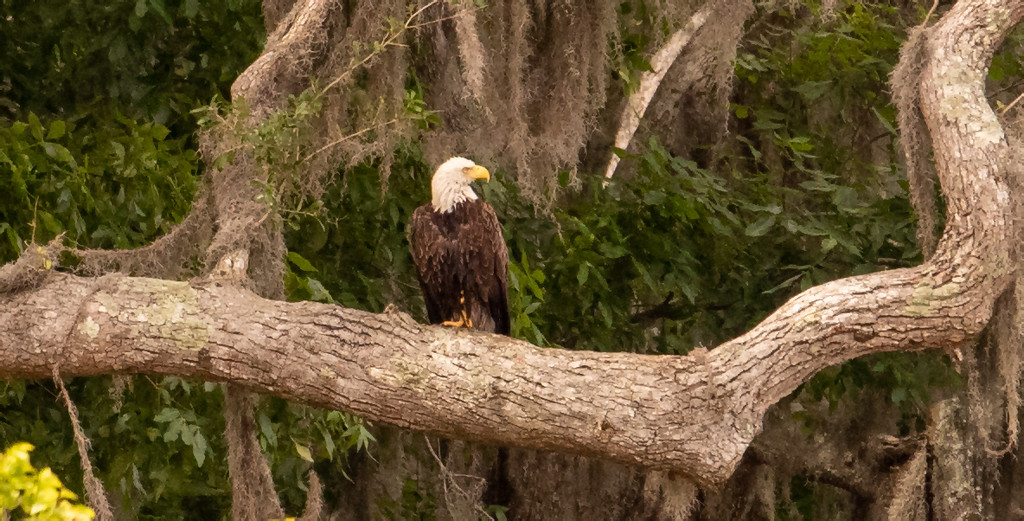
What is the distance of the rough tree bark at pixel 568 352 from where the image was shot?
3486mm

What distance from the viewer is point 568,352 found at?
11.8 ft

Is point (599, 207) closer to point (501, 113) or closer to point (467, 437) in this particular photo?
point (501, 113)

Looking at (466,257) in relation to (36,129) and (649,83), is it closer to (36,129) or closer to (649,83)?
(36,129)

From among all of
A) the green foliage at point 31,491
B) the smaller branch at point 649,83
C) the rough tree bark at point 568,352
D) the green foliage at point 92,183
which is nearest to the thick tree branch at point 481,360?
the rough tree bark at point 568,352

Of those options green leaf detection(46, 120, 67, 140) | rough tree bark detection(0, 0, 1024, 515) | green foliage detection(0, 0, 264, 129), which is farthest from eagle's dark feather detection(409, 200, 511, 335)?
green foliage detection(0, 0, 264, 129)

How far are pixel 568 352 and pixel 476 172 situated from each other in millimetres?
1299

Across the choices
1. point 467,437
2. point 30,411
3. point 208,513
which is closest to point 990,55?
point 467,437

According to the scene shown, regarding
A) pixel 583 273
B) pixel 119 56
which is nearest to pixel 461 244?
pixel 583 273

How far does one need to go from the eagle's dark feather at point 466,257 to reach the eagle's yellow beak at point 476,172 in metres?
0.11

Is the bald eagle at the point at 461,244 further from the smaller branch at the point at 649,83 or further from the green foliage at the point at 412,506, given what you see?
the smaller branch at the point at 649,83

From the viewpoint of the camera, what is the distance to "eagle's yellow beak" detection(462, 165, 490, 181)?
4688mm

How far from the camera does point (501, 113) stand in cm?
529

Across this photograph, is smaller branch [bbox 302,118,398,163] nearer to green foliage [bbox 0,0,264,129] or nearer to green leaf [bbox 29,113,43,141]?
green leaf [bbox 29,113,43,141]

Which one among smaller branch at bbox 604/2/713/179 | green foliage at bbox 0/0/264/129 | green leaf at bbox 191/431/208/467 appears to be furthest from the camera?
smaller branch at bbox 604/2/713/179
